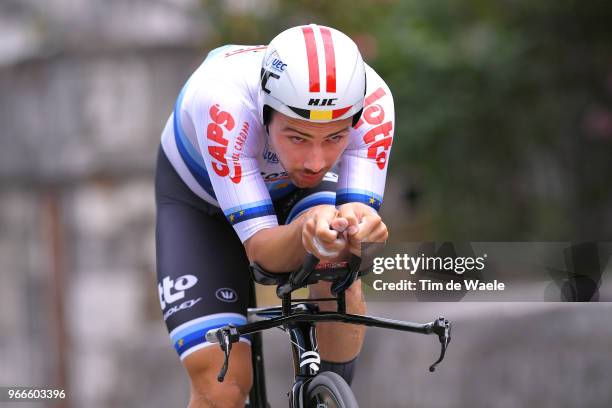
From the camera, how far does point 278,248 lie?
4359 mm

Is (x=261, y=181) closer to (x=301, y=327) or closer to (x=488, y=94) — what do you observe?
(x=301, y=327)

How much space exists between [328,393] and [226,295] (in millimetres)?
873

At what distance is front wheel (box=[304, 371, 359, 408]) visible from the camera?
4301 mm

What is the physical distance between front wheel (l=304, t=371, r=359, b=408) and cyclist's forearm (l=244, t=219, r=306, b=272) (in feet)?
1.49

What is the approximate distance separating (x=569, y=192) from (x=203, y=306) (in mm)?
11628

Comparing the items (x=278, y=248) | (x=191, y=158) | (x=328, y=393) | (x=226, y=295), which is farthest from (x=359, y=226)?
(x=191, y=158)

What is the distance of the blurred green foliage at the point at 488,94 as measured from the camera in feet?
47.1

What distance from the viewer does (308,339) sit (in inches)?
185

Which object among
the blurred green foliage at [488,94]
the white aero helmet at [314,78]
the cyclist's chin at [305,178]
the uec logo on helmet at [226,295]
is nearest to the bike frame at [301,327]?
the uec logo on helmet at [226,295]

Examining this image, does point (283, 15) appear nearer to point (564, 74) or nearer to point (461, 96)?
point (461, 96)

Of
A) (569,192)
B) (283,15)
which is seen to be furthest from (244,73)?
(569,192)

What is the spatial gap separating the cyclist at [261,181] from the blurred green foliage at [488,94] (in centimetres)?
866

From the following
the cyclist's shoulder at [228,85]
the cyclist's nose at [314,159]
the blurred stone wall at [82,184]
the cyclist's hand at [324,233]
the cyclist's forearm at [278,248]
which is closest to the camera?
the cyclist's hand at [324,233]

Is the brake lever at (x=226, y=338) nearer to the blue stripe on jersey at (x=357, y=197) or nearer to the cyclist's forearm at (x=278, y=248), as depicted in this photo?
the cyclist's forearm at (x=278, y=248)
